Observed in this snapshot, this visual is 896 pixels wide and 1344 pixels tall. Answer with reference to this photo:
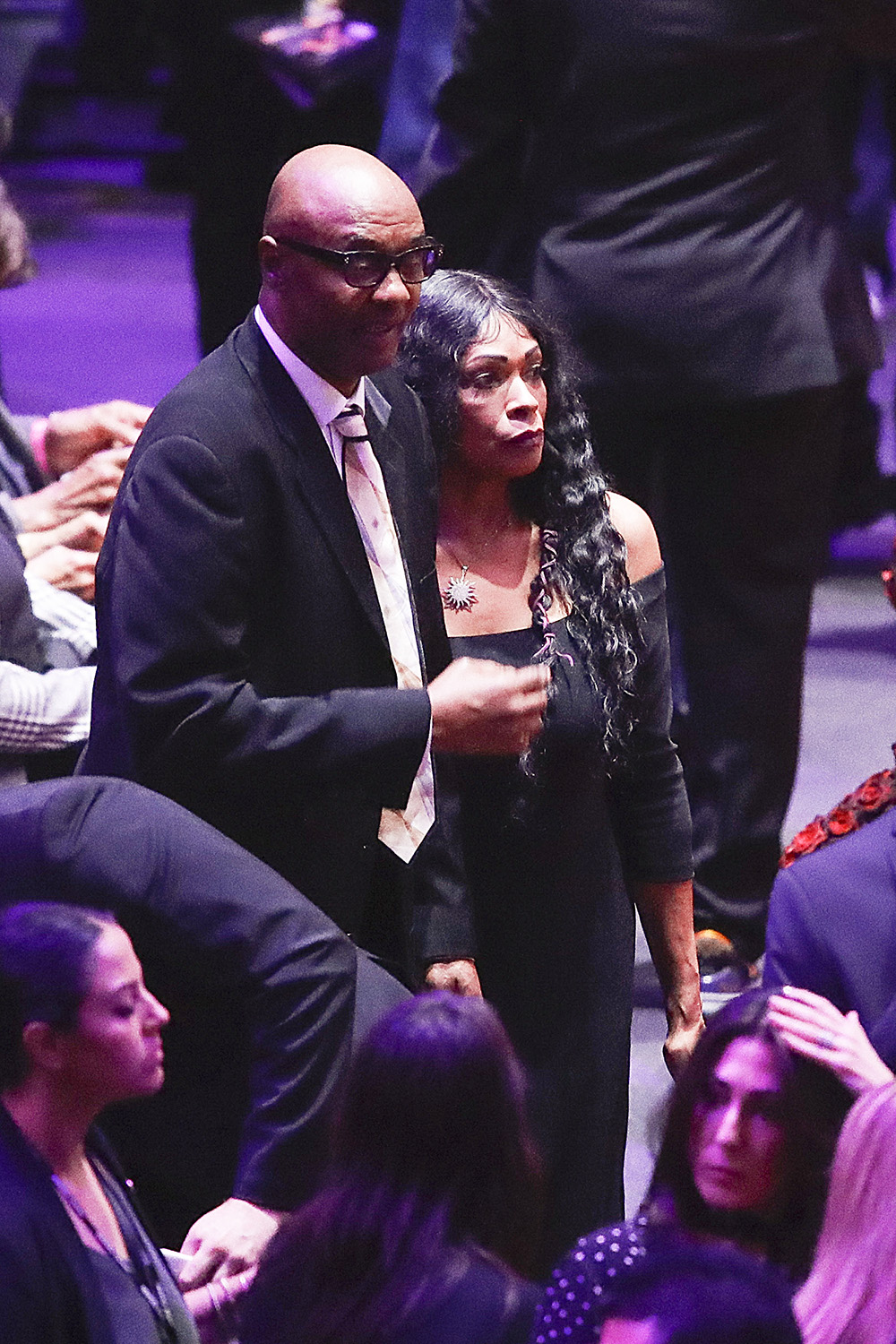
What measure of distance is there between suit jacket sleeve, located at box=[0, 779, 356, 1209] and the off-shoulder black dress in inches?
18.8

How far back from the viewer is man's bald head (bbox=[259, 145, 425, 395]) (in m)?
2.38

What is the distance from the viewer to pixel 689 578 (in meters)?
3.82

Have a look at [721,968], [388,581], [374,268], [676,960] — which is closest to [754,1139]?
[676,960]

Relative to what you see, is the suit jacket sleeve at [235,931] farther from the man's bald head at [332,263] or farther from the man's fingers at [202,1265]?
the man's bald head at [332,263]

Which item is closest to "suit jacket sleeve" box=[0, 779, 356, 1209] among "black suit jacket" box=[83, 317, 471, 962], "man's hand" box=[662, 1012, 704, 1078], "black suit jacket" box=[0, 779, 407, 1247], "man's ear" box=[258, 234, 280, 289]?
"black suit jacket" box=[0, 779, 407, 1247]

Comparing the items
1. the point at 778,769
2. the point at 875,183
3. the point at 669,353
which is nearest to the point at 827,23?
the point at 669,353

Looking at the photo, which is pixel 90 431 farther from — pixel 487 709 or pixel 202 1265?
pixel 202 1265

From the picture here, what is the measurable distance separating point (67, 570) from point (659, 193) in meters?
1.10

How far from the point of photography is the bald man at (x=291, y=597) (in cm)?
236

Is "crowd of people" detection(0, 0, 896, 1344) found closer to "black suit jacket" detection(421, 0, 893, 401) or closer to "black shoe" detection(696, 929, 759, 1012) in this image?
"black suit jacket" detection(421, 0, 893, 401)

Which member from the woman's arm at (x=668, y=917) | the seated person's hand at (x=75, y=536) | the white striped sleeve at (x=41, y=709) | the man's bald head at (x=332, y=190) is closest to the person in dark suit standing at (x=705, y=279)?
the seated person's hand at (x=75, y=536)

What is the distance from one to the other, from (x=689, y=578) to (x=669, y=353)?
395mm

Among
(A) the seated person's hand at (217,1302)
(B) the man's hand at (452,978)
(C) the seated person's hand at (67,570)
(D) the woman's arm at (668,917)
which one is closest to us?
(A) the seated person's hand at (217,1302)

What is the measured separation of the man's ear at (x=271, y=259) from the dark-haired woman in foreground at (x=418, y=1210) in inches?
32.0
